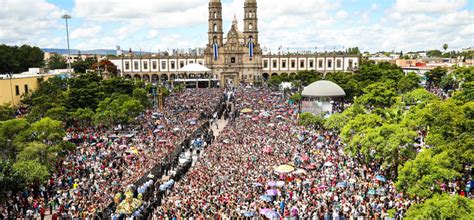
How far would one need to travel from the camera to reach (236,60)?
89.1 metres

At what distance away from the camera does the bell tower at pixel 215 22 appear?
8694 centimetres

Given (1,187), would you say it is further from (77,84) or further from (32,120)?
(77,84)

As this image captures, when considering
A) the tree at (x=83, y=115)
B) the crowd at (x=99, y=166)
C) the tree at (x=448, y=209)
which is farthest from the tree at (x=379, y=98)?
the tree at (x=448, y=209)

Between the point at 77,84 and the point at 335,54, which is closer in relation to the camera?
the point at 77,84

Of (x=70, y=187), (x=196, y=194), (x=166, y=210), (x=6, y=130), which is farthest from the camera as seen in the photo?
(x=6, y=130)

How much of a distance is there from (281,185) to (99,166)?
10812mm

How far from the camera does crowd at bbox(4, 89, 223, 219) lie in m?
17.3

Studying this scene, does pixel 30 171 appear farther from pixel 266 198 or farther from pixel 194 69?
pixel 194 69

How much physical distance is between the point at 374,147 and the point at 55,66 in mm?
96145

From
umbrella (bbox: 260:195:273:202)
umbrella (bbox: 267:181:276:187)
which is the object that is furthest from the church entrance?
umbrella (bbox: 260:195:273:202)

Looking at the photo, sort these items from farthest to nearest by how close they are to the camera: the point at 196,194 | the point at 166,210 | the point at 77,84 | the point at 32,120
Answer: the point at 77,84, the point at 32,120, the point at 196,194, the point at 166,210

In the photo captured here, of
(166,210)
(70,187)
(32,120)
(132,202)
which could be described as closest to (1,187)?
(70,187)

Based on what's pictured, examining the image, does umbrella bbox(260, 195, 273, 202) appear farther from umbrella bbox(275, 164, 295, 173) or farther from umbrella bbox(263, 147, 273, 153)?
umbrella bbox(263, 147, 273, 153)

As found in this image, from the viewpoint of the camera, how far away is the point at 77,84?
1654 inches
